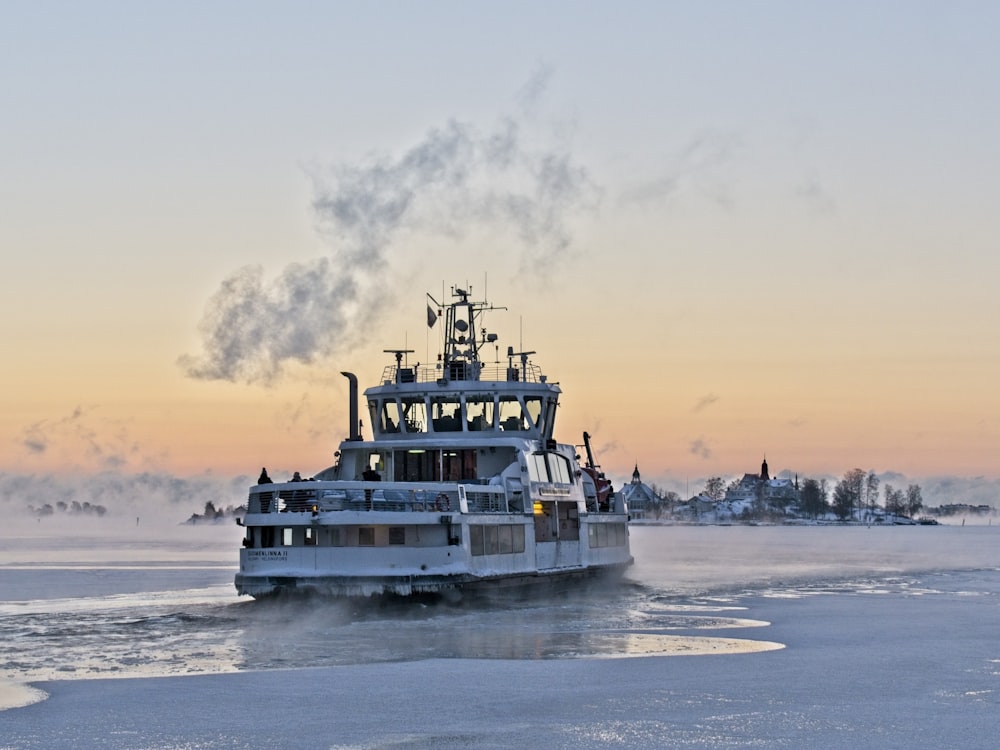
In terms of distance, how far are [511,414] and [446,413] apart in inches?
102

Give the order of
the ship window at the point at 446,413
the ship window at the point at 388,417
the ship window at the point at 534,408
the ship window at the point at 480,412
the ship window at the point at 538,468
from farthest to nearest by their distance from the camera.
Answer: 1. the ship window at the point at 534,408
2. the ship window at the point at 388,417
3. the ship window at the point at 480,412
4. the ship window at the point at 446,413
5. the ship window at the point at 538,468

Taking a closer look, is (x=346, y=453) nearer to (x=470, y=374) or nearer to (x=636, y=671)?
(x=470, y=374)

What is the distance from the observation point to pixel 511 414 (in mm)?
51031

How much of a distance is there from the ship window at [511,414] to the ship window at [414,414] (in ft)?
10.1

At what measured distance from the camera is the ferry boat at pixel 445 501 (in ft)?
130

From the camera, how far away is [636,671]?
88.1 feet

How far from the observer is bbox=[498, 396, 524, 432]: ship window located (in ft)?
167

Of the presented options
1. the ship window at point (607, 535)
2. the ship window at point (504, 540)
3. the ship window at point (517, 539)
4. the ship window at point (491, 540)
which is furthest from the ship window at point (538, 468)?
the ship window at point (607, 535)

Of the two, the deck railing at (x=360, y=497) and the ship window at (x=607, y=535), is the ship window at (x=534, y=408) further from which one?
the deck railing at (x=360, y=497)

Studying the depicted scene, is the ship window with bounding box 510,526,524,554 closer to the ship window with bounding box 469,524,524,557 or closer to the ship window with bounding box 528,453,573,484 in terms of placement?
the ship window with bounding box 469,524,524,557

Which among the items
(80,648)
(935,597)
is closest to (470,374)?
(935,597)

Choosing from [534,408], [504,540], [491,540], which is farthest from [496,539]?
[534,408]

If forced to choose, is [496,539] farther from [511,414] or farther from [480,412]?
[511,414]

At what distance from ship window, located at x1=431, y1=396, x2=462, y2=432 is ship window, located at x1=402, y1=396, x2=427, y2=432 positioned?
47 cm
